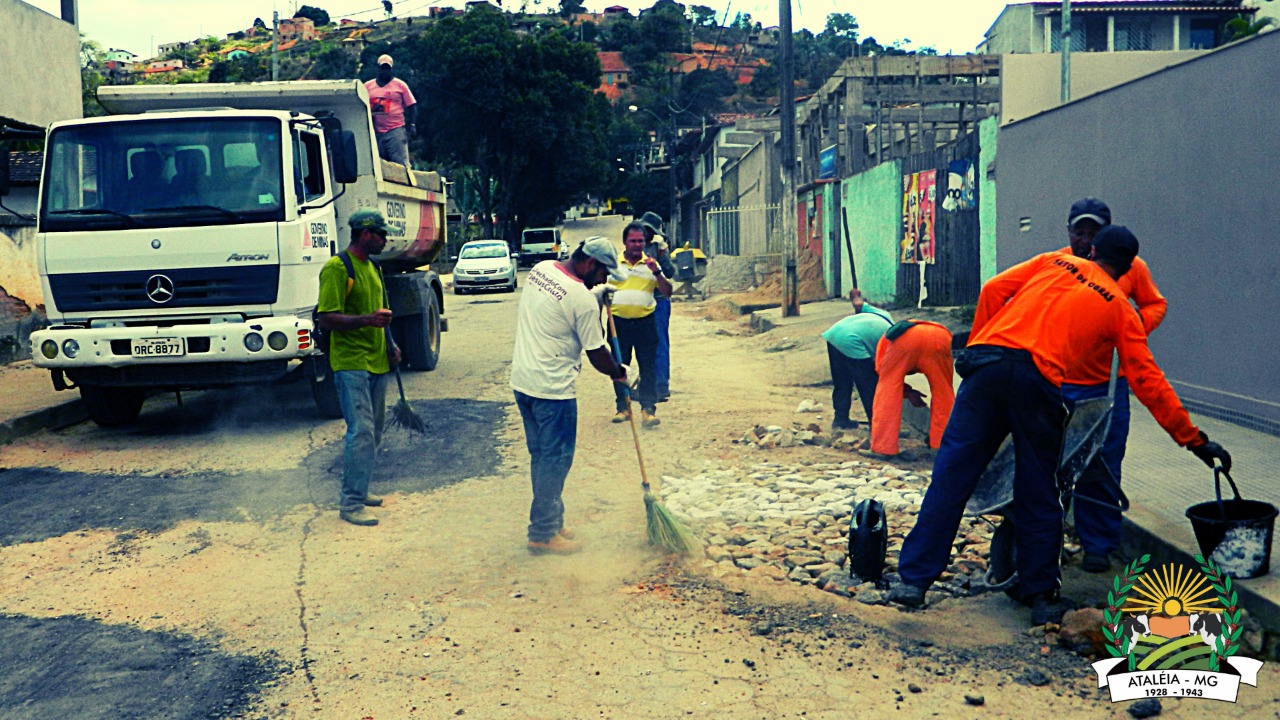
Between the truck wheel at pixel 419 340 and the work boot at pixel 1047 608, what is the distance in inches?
→ 376

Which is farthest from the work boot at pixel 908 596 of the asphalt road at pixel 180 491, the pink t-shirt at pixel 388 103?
the pink t-shirt at pixel 388 103

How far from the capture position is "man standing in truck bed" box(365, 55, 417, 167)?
38.8 ft

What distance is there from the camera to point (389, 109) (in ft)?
39.0

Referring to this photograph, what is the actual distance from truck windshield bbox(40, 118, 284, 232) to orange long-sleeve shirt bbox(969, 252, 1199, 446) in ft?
21.1

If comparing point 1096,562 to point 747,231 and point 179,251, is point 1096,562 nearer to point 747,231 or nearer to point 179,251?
point 179,251

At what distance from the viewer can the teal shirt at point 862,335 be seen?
839 cm

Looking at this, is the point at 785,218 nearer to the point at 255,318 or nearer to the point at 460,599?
the point at 255,318

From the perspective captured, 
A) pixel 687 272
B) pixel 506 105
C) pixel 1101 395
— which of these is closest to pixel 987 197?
pixel 1101 395

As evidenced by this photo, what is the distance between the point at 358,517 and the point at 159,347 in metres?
3.37

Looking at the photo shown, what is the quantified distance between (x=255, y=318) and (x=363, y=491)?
3120 mm

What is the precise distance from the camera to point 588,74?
53062 millimetres

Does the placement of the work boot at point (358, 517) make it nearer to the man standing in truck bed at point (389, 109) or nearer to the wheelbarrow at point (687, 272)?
the man standing in truck bed at point (389, 109)

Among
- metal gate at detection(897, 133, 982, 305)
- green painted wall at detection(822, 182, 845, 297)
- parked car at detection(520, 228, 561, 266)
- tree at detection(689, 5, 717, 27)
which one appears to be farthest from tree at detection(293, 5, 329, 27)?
metal gate at detection(897, 133, 982, 305)

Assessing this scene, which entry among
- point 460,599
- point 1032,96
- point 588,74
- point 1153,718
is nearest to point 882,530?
point 1153,718
